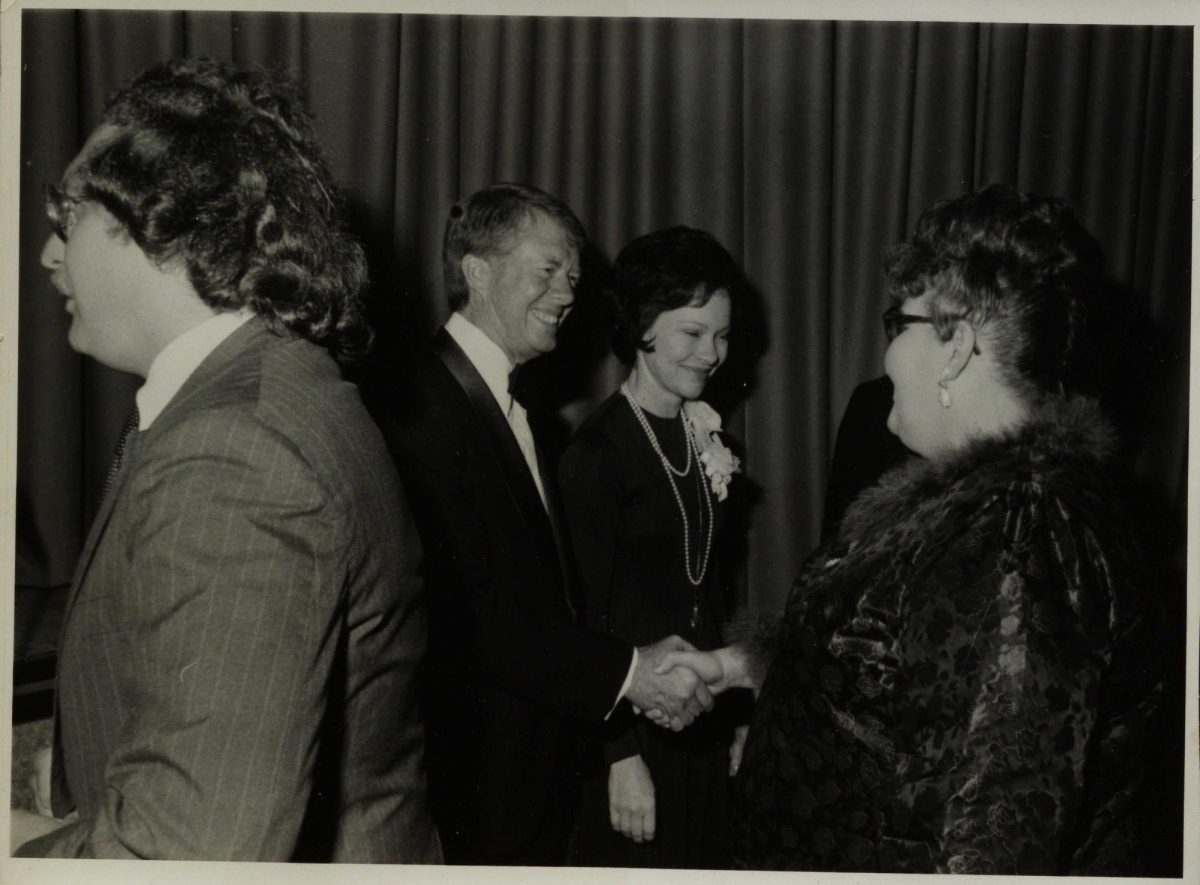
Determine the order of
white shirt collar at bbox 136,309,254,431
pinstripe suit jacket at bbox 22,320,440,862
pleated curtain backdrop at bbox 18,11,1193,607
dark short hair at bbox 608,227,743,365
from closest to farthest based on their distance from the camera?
pinstripe suit jacket at bbox 22,320,440,862
white shirt collar at bbox 136,309,254,431
pleated curtain backdrop at bbox 18,11,1193,607
dark short hair at bbox 608,227,743,365

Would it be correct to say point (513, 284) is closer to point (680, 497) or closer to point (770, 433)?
point (680, 497)

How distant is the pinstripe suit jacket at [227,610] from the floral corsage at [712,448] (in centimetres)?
92

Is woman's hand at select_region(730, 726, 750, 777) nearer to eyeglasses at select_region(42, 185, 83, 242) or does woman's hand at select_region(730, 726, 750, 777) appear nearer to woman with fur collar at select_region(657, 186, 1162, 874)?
woman with fur collar at select_region(657, 186, 1162, 874)

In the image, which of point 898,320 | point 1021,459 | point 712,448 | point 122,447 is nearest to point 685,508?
point 712,448

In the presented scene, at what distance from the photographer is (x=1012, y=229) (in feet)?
3.30

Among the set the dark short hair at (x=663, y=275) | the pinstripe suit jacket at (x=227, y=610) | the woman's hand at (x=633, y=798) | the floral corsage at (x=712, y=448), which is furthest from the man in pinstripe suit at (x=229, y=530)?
the floral corsage at (x=712, y=448)

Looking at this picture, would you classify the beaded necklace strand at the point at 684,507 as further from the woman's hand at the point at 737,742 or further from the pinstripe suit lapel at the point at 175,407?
the pinstripe suit lapel at the point at 175,407

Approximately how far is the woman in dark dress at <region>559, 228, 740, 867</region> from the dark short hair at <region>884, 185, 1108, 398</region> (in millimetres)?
651

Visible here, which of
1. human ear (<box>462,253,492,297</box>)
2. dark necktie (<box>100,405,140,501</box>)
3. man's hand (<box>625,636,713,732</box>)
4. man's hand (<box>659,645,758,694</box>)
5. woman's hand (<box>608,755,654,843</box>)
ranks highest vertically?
human ear (<box>462,253,492,297</box>)

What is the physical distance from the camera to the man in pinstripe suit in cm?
69

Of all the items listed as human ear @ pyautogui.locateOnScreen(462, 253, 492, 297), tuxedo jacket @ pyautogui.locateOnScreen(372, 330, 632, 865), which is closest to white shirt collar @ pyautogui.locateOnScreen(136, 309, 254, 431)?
tuxedo jacket @ pyautogui.locateOnScreen(372, 330, 632, 865)

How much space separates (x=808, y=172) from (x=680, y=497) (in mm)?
633

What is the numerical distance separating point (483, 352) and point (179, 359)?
2.17 feet

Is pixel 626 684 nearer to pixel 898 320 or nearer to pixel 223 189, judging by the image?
pixel 898 320
